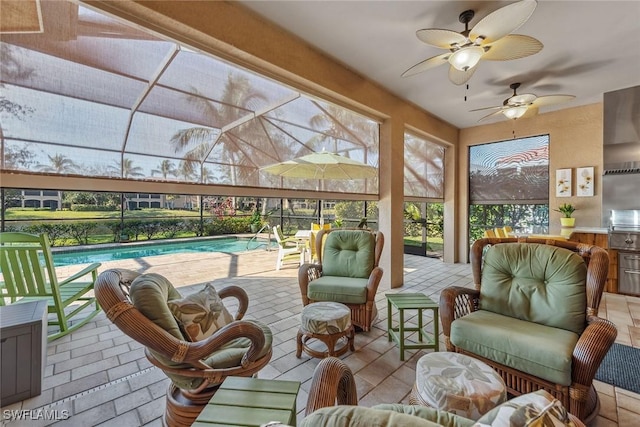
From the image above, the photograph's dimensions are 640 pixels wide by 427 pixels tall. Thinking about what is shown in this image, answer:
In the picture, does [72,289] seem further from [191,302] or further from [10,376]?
[191,302]

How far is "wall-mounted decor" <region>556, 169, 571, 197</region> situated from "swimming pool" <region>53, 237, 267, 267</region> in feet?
26.0

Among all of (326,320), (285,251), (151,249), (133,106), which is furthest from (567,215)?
(151,249)

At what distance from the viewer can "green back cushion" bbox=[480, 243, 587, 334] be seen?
73.7 inches

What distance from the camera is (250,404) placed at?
1073 mm

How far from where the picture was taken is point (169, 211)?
35.2 feet

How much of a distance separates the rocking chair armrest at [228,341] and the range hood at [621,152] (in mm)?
6130

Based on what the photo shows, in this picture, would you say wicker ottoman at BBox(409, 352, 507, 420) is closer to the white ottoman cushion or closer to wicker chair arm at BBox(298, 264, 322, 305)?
the white ottoman cushion

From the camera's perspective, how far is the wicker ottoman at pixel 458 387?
120cm

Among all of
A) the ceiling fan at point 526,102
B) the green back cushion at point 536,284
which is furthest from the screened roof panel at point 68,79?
the ceiling fan at point 526,102

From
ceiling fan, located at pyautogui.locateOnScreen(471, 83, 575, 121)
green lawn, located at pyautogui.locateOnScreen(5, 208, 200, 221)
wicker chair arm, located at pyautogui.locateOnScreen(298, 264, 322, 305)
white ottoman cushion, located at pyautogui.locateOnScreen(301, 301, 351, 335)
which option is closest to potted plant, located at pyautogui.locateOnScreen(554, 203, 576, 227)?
ceiling fan, located at pyautogui.locateOnScreen(471, 83, 575, 121)

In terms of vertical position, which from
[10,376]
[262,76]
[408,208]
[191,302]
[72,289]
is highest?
[262,76]

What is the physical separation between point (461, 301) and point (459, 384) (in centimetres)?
108

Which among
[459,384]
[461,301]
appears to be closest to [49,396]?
[459,384]

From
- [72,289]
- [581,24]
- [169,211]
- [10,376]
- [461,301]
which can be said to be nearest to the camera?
[10,376]
